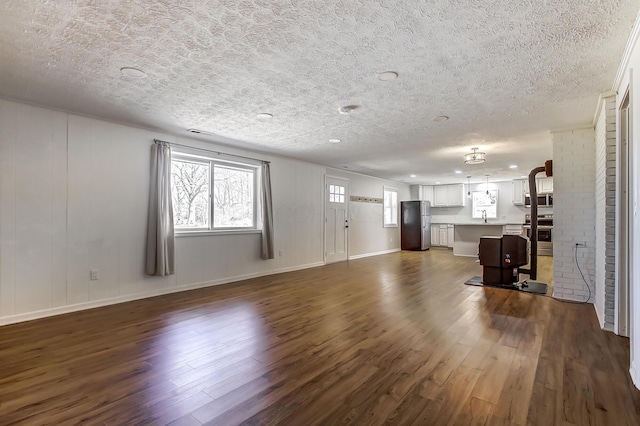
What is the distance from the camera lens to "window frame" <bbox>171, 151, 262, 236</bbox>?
16.3ft

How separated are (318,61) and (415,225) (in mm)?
8768

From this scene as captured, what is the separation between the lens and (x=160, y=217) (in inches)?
174

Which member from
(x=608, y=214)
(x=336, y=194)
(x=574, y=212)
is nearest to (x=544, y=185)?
(x=574, y=212)

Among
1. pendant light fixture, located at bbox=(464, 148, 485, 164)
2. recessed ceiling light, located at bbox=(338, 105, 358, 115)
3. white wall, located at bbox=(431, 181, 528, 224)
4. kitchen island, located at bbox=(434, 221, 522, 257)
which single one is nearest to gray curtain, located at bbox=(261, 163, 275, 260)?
recessed ceiling light, located at bbox=(338, 105, 358, 115)

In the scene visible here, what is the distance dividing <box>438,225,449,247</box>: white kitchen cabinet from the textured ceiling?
711 cm

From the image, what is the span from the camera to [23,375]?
2.25m

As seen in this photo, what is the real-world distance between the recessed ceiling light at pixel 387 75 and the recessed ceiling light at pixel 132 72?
2.08m

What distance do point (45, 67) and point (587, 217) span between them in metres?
6.11

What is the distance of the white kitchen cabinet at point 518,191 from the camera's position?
9.91 m

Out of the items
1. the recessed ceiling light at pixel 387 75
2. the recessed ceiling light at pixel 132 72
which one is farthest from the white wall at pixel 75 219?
the recessed ceiling light at pixel 387 75

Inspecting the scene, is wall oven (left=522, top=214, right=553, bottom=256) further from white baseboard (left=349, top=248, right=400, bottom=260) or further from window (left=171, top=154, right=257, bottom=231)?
window (left=171, top=154, right=257, bottom=231)

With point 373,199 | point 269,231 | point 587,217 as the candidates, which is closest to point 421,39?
point 587,217

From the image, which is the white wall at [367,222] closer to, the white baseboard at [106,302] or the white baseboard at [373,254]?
the white baseboard at [373,254]

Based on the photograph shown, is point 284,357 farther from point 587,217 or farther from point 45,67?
point 587,217
